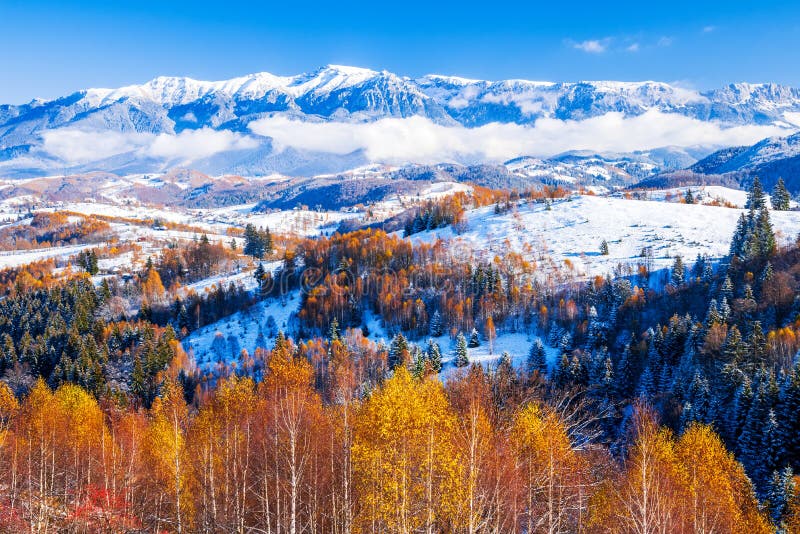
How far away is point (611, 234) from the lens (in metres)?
172

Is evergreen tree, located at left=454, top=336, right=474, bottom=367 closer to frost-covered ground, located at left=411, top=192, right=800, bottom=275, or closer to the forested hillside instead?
the forested hillside

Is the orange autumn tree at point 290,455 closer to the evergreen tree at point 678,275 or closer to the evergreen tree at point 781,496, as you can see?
the evergreen tree at point 781,496

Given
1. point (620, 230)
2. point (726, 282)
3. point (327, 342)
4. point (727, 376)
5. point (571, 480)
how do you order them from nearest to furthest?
point (571, 480) → point (727, 376) → point (726, 282) → point (327, 342) → point (620, 230)

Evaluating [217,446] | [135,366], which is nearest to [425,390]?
[217,446]

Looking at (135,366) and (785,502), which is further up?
(785,502)

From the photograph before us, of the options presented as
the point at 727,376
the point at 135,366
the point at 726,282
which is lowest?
the point at 135,366

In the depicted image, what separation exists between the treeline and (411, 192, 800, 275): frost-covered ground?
118263mm

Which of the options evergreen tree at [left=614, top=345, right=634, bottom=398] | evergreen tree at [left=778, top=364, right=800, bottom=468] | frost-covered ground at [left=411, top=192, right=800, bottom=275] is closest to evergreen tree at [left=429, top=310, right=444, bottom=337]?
frost-covered ground at [left=411, top=192, right=800, bottom=275]

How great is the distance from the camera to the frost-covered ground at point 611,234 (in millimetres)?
147625

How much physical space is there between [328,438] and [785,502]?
3943 centimetres

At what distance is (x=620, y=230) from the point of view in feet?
570

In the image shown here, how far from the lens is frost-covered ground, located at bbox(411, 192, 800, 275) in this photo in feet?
484

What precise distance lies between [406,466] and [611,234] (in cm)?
16520

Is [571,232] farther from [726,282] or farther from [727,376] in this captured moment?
[727,376]
